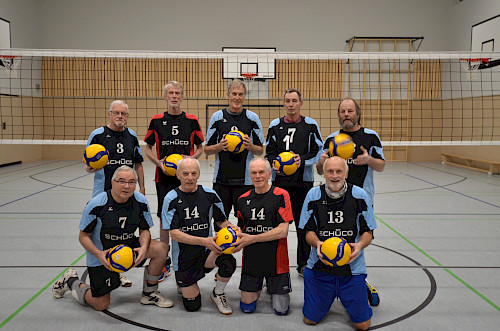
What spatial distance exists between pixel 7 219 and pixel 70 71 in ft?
31.7

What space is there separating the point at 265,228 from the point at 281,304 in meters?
0.62

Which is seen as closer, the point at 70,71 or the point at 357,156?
the point at 357,156

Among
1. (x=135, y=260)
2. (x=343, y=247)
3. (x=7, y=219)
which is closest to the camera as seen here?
(x=343, y=247)

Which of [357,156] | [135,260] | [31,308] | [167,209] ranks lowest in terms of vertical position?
[31,308]

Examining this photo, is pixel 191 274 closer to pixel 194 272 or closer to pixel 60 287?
pixel 194 272

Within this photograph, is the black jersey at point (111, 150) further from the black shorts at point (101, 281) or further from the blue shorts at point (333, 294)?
the blue shorts at point (333, 294)

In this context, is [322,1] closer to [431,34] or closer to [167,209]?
[431,34]

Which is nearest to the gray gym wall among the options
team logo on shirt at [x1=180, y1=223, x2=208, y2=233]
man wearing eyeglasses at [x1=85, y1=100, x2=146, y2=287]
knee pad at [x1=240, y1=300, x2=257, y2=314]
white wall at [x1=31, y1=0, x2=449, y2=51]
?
white wall at [x1=31, y1=0, x2=449, y2=51]

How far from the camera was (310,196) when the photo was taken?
3420mm

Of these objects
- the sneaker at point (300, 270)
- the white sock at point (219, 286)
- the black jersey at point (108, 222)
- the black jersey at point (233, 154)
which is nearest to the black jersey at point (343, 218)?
the white sock at point (219, 286)

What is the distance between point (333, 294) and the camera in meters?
3.29

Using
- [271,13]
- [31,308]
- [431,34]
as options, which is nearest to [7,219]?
[31,308]

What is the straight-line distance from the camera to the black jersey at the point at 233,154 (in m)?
4.33

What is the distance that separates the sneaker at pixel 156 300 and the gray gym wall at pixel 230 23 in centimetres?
1277
